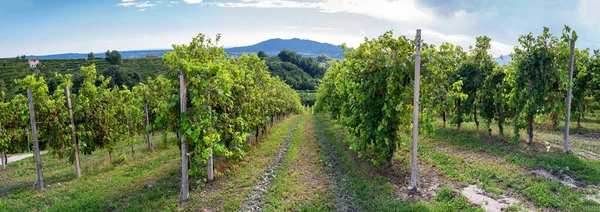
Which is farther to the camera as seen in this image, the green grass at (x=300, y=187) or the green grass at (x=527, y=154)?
the green grass at (x=527, y=154)

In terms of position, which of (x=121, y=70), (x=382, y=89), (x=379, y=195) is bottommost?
(x=379, y=195)

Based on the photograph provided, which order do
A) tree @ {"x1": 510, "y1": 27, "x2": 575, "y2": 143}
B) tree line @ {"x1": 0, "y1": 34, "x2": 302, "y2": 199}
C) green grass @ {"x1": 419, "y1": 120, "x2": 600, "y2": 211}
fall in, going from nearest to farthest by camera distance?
green grass @ {"x1": 419, "y1": 120, "x2": 600, "y2": 211} < tree line @ {"x1": 0, "y1": 34, "x2": 302, "y2": 199} < tree @ {"x1": 510, "y1": 27, "x2": 575, "y2": 143}

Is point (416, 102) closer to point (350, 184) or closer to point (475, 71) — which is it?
point (350, 184)

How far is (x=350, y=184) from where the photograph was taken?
9.77 metres

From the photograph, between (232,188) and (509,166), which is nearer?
(232,188)

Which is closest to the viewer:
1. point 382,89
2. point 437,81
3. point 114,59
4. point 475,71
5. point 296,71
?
point 437,81

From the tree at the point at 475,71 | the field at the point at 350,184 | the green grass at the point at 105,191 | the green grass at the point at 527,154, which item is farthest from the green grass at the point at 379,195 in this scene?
the tree at the point at 475,71

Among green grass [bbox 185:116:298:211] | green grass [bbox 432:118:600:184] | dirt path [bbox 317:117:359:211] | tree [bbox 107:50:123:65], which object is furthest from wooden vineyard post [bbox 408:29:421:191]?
tree [bbox 107:50:123:65]

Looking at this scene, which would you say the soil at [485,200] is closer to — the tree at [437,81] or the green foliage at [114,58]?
the tree at [437,81]

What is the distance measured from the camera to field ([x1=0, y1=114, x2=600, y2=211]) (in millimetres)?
8141

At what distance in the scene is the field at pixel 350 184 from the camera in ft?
26.7

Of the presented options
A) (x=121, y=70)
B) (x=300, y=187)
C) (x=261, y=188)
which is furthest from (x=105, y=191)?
(x=121, y=70)

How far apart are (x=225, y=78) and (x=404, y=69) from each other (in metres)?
5.04

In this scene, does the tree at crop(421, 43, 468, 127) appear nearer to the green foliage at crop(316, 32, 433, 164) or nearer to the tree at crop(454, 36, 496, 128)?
the green foliage at crop(316, 32, 433, 164)
